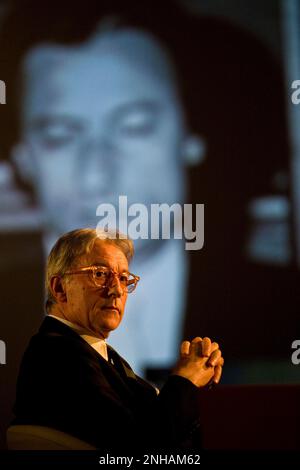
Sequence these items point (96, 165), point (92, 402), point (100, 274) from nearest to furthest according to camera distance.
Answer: point (92, 402) → point (100, 274) → point (96, 165)

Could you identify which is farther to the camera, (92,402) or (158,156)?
(158,156)

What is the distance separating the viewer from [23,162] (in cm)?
367

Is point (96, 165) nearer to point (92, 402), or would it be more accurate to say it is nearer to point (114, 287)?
point (114, 287)

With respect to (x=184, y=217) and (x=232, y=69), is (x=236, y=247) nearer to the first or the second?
(x=184, y=217)

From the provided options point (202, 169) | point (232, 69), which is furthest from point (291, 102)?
point (202, 169)

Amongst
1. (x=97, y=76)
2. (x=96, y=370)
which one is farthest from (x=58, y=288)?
(x=97, y=76)

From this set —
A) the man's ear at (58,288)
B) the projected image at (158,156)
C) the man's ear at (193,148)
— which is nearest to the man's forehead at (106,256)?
the man's ear at (58,288)

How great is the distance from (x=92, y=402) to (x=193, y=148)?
2403mm

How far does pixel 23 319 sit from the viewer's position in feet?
12.0

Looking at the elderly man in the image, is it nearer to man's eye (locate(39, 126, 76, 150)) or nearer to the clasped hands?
the clasped hands

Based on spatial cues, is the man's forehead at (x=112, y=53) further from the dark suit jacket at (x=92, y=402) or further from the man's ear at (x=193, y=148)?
the dark suit jacket at (x=92, y=402)

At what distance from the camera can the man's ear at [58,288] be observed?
1688mm

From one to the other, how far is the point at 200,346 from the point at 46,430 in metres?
0.38

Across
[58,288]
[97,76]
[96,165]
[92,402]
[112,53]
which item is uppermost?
[112,53]
